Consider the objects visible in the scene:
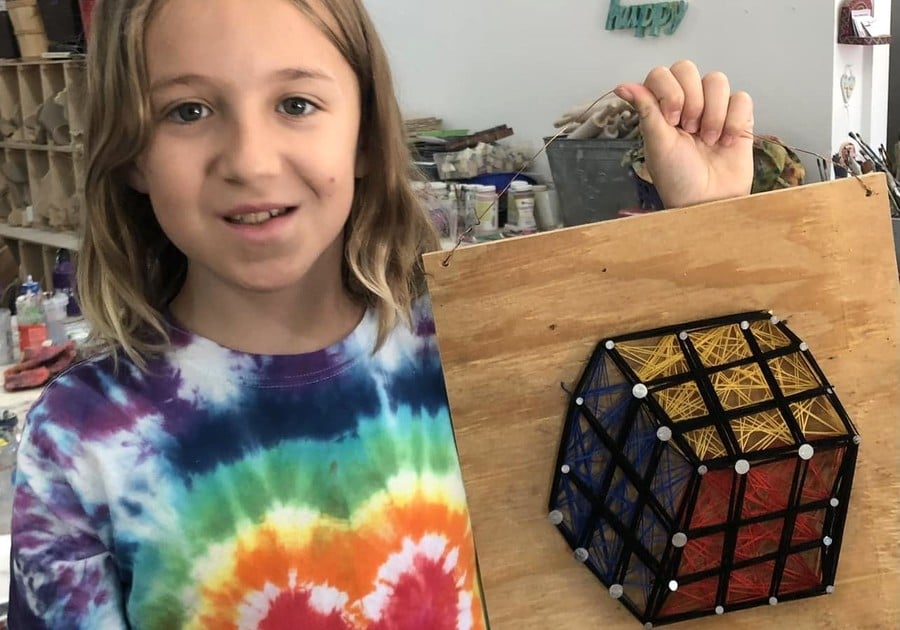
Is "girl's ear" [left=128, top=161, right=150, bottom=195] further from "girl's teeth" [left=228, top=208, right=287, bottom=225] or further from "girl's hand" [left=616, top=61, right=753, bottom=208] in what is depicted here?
"girl's hand" [left=616, top=61, right=753, bottom=208]

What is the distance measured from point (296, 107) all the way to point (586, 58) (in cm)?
172

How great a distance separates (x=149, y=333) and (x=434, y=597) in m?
0.35

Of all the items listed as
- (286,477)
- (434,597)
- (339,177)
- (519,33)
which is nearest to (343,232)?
(339,177)

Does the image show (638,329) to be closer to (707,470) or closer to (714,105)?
(707,470)

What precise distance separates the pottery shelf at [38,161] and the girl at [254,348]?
110 inches

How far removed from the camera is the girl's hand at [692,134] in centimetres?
71

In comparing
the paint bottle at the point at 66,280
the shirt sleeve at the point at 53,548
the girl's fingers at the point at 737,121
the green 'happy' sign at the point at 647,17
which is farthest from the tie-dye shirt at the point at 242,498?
the paint bottle at the point at 66,280

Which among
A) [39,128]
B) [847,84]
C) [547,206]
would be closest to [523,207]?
[547,206]

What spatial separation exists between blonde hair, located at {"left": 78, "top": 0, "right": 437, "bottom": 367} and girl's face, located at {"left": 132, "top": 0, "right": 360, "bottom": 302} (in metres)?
0.02

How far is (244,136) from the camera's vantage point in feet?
2.13

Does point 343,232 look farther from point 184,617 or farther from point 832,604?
point 832,604

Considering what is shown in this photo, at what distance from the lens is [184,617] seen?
2.40ft

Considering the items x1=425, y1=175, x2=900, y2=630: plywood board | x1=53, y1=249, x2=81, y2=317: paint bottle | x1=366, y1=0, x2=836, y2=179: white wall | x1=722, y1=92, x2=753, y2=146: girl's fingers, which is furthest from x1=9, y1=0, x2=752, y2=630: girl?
x1=53, y1=249, x2=81, y2=317: paint bottle

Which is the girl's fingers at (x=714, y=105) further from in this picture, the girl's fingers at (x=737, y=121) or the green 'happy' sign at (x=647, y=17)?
the green 'happy' sign at (x=647, y=17)
